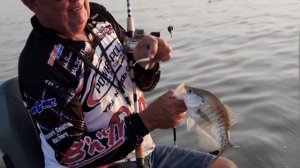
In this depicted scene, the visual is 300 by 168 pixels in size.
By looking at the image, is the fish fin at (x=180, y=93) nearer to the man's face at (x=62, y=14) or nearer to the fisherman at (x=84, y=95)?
the fisherman at (x=84, y=95)

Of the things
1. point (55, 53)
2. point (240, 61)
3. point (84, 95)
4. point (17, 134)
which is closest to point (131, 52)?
point (84, 95)

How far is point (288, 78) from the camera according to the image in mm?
7441

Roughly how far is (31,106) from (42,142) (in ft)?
1.22

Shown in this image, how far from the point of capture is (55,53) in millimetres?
3010

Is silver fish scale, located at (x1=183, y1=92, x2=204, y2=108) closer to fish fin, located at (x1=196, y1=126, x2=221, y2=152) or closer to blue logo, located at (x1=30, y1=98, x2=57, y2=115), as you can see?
fish fin, located at (x1=196, y1=126, x2=221, y2=152)

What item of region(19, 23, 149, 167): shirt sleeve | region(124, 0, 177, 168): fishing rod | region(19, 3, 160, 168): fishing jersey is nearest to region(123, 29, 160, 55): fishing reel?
region(124, 0, 177, 168): fishing rod

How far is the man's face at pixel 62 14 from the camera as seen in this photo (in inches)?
120

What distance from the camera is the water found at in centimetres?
559

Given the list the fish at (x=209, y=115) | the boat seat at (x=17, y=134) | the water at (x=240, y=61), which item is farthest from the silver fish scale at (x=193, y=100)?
the water at (x=240, y=61)

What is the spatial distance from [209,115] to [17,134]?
4.85 ft

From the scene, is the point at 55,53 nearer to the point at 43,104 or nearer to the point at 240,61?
the point at 43,104

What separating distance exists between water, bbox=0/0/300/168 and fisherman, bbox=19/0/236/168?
7.22 ft

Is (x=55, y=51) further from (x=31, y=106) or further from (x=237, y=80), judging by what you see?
(x=237, y=80)

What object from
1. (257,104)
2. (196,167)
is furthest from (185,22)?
(196,167)
